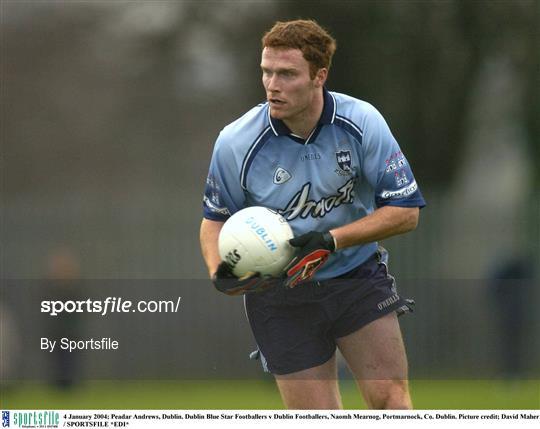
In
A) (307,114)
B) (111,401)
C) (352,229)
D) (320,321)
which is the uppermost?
(307,114)

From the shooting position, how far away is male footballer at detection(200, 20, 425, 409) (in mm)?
4809

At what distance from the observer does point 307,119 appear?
4.93 m

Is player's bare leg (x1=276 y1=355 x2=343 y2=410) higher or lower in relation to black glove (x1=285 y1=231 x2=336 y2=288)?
lower

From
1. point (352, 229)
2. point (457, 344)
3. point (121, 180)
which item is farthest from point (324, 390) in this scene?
point (121, 180)

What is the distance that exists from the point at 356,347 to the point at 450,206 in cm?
432

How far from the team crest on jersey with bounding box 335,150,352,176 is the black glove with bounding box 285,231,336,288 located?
0.38m

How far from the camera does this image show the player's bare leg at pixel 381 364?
15.8 ft

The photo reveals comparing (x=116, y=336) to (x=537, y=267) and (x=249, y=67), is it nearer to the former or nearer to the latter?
(x=249, y=67)

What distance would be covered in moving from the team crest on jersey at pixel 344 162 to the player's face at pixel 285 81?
312 millimetres

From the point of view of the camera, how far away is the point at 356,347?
4.87m

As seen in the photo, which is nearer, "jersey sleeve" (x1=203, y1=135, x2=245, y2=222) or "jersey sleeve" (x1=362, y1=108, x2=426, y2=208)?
"jersey sleeve" (x1=362, y1=108, x2=426, y2=208)

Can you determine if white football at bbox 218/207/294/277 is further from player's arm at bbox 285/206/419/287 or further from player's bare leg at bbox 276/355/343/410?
player's bare leg at bbox 276/355/343/410
